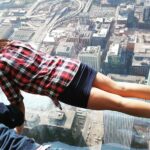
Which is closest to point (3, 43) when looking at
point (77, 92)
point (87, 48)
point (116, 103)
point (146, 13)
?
point (77, 92)

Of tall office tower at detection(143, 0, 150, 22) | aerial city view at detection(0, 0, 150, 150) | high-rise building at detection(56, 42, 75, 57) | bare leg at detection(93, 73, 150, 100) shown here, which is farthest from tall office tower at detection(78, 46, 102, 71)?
bare leg at detection(93, 73, 150, 100)

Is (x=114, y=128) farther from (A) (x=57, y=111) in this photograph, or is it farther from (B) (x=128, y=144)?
(A) (x=57, y=111)

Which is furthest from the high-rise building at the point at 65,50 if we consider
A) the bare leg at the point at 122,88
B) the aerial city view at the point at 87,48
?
the bare leg at the point at 122,88

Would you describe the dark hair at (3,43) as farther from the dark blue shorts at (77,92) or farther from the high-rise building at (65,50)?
the high-rise building at (65,50)

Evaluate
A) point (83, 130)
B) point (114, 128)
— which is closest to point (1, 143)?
point (114, 128)

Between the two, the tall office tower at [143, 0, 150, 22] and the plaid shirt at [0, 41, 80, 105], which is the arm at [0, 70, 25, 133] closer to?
the plaid shirt at [0, 41, 80, 105]

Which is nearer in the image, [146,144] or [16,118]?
[16,118]
